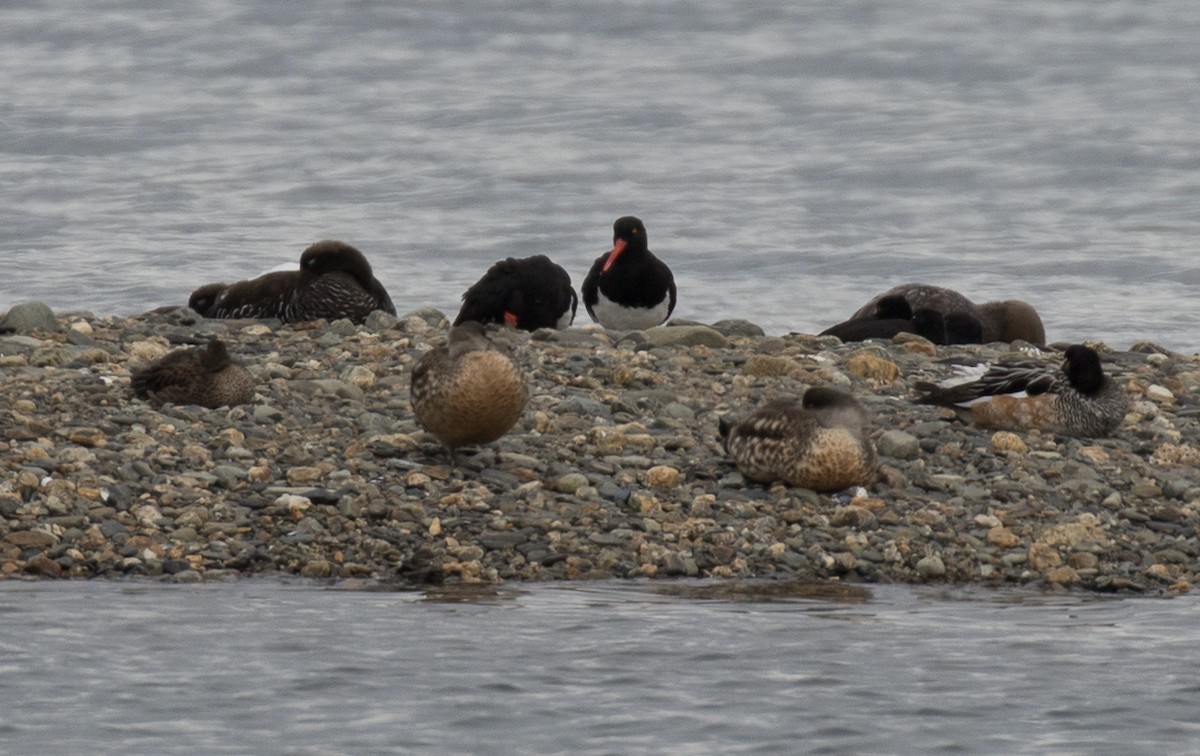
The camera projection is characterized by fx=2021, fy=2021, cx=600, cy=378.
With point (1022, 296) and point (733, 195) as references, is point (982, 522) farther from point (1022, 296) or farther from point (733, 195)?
point (733, 195)

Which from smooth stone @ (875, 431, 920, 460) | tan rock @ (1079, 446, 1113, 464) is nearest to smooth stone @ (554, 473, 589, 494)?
smooth stone @ (875, 431, 920, 460)

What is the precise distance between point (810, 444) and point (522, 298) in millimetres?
4830

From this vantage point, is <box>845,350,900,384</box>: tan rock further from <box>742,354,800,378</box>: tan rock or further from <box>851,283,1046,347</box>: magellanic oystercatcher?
<box>851,283,1046,347</box>: magellanic oystercatcher

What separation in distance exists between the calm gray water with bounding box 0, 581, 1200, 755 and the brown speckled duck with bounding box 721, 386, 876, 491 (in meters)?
1.02

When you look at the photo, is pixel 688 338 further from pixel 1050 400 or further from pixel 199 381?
pixel 199 381

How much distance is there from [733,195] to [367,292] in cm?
1112

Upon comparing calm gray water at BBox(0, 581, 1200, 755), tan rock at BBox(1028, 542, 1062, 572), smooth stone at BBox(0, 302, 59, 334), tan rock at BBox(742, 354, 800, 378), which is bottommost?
calm gray water at BBox(0, 581, 1200, 755)

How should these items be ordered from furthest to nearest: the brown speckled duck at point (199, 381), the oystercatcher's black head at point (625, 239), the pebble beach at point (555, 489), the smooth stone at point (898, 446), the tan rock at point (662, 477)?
the oystercatcher's black head at point (625, 239) → the brown speckled duck at point (199, 381) → the smooth stone at point (898, 446) → the tan rock at point (662, 477) → the pebble beach at point (555, 489)

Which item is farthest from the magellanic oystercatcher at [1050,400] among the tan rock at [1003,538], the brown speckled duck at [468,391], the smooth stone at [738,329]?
the brown speckled duck at [468,391]

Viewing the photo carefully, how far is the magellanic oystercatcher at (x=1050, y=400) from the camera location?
10633 mm

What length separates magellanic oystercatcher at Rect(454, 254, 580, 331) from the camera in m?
13.9

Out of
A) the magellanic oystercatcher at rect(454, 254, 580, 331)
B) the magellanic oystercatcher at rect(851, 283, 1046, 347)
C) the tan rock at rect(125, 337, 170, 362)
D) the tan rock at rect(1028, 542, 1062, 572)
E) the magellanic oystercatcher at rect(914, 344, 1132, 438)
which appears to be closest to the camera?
the tan rock at rect(1028, 542, 1062, 572)

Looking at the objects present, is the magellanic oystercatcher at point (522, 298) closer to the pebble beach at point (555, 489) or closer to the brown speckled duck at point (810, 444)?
the pebble beach at point (555, 489)

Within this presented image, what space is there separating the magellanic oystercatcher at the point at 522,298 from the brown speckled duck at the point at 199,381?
11.1 feet
